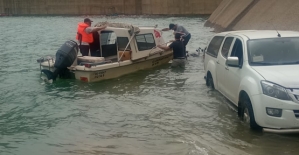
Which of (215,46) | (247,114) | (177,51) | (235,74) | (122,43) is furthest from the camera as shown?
(177,51)

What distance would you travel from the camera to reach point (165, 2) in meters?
75.9

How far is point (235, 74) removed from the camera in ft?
29.2

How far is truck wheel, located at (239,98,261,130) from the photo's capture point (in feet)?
26.2

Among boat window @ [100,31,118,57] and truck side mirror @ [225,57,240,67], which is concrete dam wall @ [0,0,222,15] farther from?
truck side mirror @ [225,57,240,67]

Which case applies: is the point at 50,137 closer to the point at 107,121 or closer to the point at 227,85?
the point at 107,121

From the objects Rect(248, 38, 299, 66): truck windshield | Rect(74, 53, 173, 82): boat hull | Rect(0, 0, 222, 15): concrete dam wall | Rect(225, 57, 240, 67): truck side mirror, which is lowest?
Rect(74, 53, 173, 82): boat hull

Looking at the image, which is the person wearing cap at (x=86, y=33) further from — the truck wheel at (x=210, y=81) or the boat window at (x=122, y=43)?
the truck wheel at (x=210, y=81)

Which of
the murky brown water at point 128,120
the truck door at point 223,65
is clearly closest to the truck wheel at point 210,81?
the murky brown water at point 128,120

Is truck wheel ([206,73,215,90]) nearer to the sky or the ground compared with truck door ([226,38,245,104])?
nearer to the ground

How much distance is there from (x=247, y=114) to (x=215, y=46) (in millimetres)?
3237

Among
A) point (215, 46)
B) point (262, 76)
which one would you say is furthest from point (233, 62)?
point (215, 46)

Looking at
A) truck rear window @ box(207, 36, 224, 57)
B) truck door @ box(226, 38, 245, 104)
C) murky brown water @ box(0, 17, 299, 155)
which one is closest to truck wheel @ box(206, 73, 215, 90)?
murky brown water @ box(0, 17, 299, 155)

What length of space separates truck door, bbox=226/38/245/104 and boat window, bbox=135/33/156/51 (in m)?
7.06

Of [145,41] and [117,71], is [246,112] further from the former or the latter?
[145,41]
